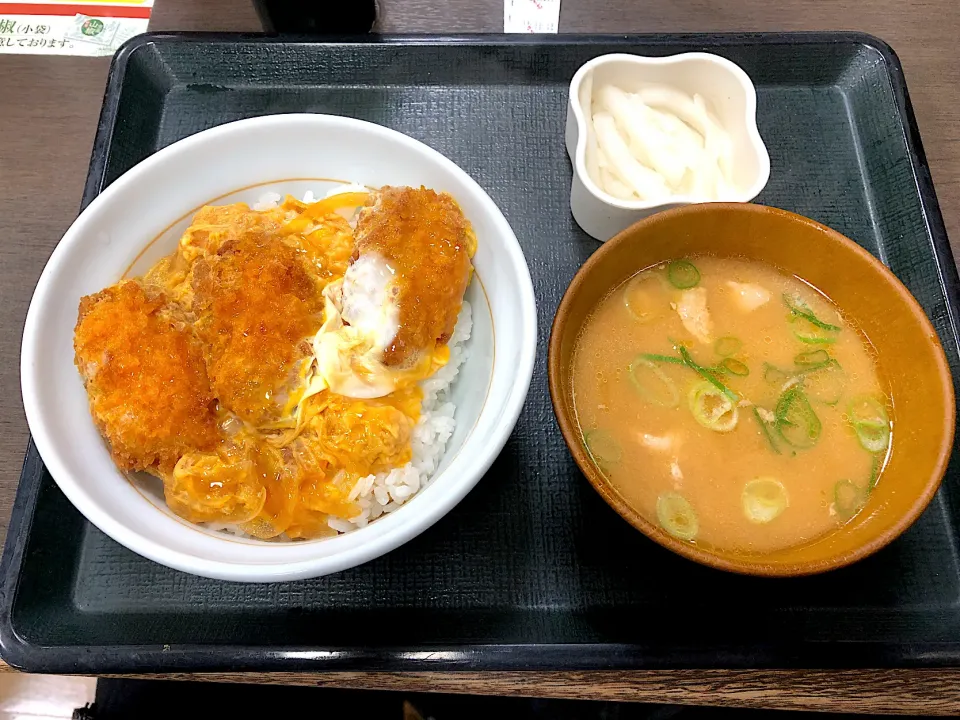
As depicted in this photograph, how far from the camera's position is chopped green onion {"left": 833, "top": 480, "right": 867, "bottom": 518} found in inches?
50.8

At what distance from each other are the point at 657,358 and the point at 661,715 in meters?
0.97

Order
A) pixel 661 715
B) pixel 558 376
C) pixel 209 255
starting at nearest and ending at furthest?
pixel 558 376
pixel 209 255
pixel 661 715

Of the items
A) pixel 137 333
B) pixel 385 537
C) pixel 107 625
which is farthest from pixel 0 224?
pixel 385 537

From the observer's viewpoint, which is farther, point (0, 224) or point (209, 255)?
point (0, 224)

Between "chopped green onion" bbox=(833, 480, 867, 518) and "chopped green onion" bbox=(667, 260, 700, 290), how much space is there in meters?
0.50

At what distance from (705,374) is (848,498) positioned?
1.15 feet

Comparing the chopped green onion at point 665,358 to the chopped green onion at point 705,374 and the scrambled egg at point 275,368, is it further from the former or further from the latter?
the scrambled egg at point 275,368

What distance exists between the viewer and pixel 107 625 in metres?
1.40

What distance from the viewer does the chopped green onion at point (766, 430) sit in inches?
52.7

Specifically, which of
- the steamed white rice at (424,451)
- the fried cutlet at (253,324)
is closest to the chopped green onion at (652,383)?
the steamed white rice at (424,451)

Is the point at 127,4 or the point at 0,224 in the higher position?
the point at 127,4

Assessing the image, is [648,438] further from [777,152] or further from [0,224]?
[0,224]

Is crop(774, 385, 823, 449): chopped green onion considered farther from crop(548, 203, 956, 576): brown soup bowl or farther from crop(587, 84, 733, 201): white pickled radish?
crop(587, 84, 733, 201): white pickled radish

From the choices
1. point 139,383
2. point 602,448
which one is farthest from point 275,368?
point 602,448
